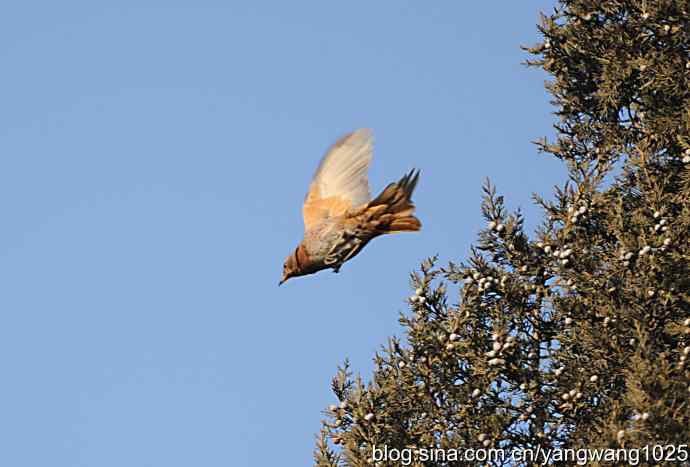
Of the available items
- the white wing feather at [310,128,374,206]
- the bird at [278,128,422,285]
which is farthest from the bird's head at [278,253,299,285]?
the white wing feather at [310,128,374,206]

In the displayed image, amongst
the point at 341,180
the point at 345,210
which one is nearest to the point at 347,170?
the point at 341,180

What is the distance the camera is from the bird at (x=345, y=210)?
28.2ft

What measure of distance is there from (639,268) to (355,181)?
83.7 inches

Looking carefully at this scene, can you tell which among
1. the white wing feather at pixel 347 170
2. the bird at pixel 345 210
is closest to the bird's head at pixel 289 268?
the bird at pixel 345 210

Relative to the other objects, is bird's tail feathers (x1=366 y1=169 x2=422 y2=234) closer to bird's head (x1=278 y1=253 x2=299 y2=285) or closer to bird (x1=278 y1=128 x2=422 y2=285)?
bird (x1=278 y1=128 x2=422 y2=285)

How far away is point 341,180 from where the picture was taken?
9.02 meters

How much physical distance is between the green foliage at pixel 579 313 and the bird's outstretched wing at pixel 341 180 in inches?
30.8

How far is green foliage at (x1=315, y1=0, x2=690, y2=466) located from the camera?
8180mm

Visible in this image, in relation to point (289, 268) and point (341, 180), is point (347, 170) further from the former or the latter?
point (289, 268)

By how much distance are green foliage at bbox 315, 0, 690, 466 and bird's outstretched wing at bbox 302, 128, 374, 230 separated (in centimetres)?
78

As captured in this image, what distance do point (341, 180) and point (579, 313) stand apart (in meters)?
1.98

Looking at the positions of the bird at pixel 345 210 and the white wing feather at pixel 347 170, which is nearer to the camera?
the bird at pixel 345 210

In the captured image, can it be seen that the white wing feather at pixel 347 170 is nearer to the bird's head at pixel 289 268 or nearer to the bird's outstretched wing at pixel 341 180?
the bird's outstretched wing at pixel 341 180

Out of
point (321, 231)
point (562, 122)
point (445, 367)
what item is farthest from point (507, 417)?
point (562, 122)
